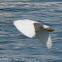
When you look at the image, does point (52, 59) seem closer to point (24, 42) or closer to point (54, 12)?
→ point (24, 42)

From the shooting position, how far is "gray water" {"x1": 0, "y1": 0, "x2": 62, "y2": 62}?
32.1ft

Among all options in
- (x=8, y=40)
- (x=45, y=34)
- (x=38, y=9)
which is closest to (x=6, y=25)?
(x=8, y=40)

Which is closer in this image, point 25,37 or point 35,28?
point 35,28

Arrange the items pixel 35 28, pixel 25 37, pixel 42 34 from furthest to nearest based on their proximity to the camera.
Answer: pixel 25 37
pixel 42 34
pixel 35 28

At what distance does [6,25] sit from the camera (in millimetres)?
12859

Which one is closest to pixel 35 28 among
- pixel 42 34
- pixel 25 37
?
pixel 42 34

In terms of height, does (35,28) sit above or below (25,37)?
above

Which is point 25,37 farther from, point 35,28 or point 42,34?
point 35,28

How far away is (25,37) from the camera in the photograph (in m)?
11.5

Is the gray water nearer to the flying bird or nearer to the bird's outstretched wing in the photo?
the bird's outstretched wing

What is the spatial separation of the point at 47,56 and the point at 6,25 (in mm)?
3417

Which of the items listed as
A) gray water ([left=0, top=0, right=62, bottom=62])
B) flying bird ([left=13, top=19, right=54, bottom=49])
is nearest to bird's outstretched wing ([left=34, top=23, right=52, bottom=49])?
flying bird ([left=13, top=19, right=54, bottom=49])

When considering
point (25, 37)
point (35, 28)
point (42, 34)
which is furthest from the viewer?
point (25, 37)

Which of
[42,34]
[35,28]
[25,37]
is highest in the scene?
[35,28]
